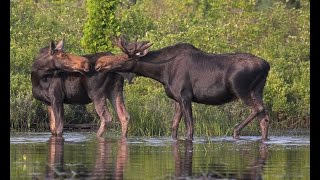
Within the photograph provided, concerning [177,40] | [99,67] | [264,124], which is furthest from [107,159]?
[177,40]

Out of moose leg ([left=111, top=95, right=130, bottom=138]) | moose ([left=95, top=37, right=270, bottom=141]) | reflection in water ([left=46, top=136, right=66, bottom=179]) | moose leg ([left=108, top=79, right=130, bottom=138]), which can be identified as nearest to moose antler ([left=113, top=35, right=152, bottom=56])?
moose ([left=95, top=37, right=270, bottom=141])

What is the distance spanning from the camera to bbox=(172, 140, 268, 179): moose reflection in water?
1570cm

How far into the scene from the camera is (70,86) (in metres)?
25.8

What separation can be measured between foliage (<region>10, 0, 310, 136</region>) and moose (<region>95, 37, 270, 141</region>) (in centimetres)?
157

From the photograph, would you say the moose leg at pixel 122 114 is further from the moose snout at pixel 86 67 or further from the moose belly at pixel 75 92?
the moose snout at pixel 86 67

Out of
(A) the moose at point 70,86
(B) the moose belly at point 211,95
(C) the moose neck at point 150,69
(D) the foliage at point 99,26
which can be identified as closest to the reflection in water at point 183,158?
(B) the moose belly at point 211,95

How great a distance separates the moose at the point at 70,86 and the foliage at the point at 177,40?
42.8 inches

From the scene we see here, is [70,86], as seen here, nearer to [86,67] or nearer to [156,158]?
[86,67]

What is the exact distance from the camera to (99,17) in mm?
38281

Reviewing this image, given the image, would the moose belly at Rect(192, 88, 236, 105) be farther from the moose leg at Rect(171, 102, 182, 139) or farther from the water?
the water

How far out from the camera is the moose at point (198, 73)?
24938 millimetres

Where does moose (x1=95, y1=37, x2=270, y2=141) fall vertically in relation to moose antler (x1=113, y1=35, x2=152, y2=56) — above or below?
below
